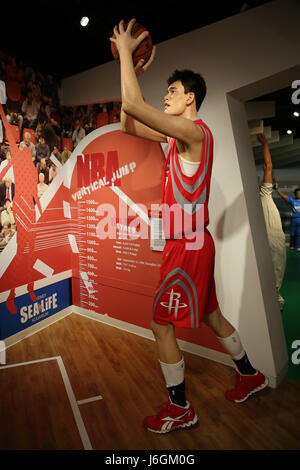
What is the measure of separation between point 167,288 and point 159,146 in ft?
4.31

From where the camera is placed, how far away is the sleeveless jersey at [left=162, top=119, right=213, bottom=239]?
1.44m

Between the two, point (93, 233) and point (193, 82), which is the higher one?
point (193, 82)

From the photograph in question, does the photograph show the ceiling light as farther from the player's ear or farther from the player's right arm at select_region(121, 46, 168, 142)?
the player's ear

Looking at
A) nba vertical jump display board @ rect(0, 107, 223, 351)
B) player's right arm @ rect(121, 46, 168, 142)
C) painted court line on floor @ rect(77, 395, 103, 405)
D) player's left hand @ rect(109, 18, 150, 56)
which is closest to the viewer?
player's left hand @ rect(109, 18, 150, 56)

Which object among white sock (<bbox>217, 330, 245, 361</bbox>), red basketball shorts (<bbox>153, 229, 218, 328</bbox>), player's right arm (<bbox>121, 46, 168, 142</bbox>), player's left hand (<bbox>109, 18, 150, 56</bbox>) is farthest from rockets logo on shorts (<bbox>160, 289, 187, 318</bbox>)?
player's left hand (<bbox>109, 18, 150, 56</bbox>)

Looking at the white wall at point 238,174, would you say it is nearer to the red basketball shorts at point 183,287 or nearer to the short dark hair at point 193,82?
the short dark hair at point 193,82

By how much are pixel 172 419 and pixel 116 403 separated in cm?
42

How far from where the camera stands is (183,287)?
4.84 ft

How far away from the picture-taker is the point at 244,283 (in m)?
Result: 1.96

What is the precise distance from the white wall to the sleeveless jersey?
1.73 ft

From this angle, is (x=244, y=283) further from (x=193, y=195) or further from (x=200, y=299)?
(x=193, y=195)

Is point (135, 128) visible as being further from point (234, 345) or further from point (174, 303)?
point (234, 345)

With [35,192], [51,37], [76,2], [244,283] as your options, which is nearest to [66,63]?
[51,37]

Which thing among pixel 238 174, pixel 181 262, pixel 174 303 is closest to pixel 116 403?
pixel 174 303
